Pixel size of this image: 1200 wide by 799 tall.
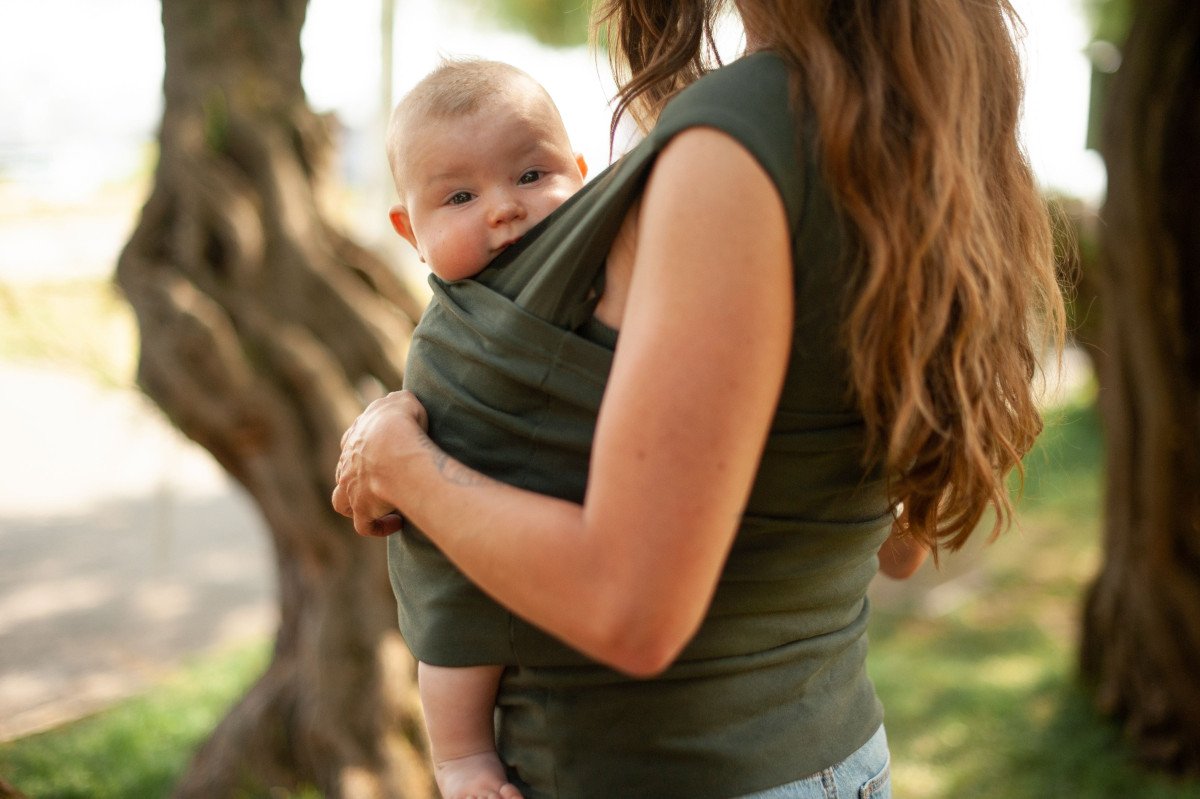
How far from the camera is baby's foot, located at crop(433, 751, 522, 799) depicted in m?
1.07

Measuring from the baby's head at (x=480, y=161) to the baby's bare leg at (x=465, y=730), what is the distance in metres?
0.39

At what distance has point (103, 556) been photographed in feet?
21.7

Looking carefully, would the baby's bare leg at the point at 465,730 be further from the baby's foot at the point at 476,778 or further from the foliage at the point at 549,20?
the foliage at the point at 549,20

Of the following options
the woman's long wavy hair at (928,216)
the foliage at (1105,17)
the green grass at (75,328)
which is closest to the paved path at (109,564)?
the green grass at (75,328)

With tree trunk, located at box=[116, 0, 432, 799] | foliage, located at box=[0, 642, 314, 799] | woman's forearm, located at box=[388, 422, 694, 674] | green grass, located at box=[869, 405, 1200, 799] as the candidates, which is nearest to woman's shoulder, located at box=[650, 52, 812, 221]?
woman's forearm, located at box=[388, 422, 694, 674]

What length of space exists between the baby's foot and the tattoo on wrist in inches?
11.6

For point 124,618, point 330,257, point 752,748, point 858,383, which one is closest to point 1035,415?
point 858,383

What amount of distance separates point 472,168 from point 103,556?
6154 mm

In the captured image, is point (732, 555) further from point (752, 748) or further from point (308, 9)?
point (308, 9)

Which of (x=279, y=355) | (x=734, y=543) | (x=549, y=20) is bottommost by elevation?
(x=279, y=355)

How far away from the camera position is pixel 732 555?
0.99 metres

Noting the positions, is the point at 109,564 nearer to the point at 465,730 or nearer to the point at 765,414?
the point at 465,730

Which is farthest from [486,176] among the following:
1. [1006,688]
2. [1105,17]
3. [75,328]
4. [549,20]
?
[1105,17]

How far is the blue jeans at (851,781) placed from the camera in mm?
1029
